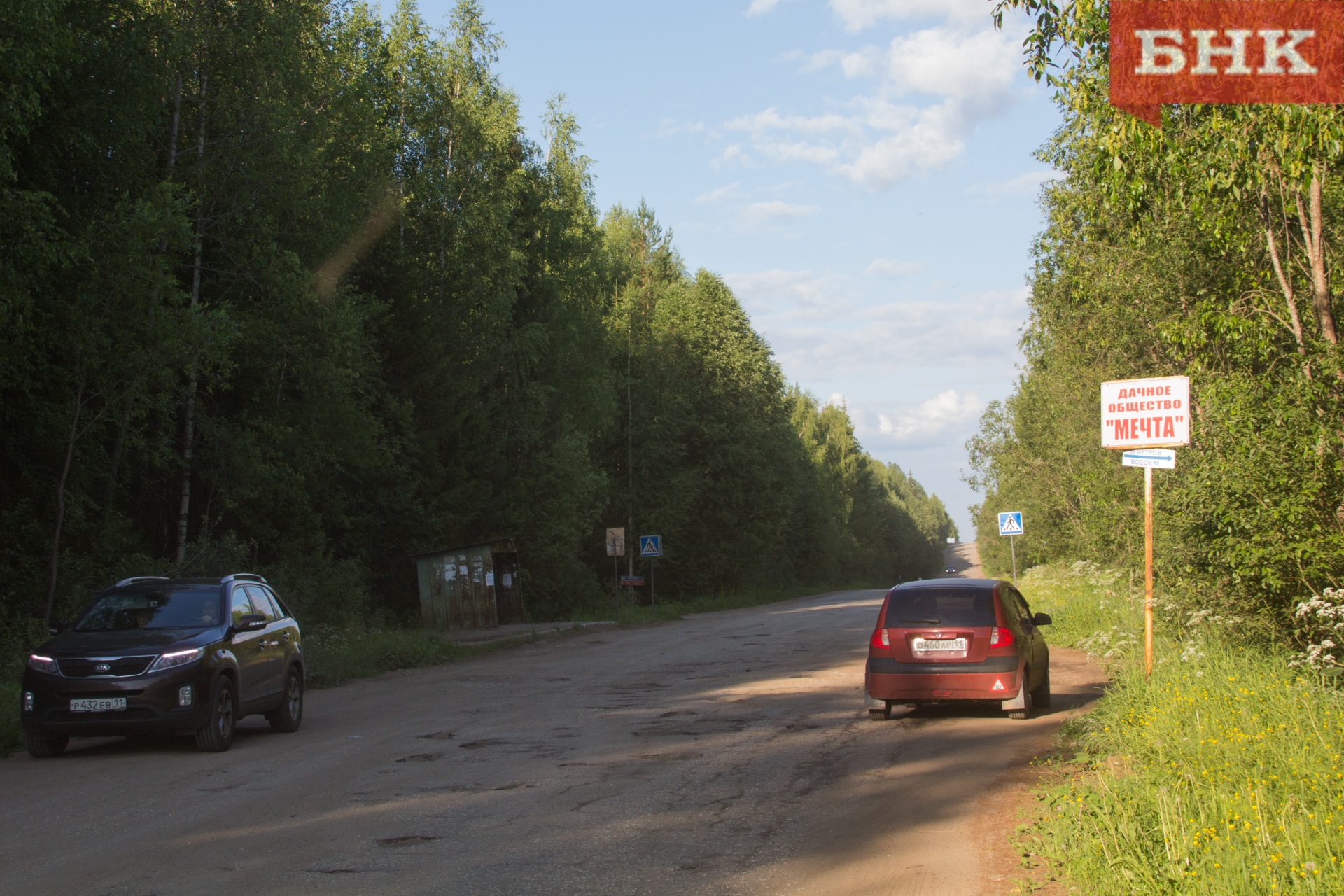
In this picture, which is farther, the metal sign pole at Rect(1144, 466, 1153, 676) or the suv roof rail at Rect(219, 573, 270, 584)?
the suv roof rail at Rect(219, 573, 270, 584)

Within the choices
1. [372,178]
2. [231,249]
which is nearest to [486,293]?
[372,178]

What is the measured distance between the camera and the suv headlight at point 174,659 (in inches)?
432

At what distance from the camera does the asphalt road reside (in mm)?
6410

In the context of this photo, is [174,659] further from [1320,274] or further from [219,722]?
[1320,274]

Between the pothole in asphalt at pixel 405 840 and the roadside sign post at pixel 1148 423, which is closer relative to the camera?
the pothole in asphalt at pixel 405 840

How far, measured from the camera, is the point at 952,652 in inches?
491

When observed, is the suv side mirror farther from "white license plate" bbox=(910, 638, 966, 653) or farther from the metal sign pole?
the metal sign pole

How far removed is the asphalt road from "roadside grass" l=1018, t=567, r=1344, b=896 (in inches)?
22.3

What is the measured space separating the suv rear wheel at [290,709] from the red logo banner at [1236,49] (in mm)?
10736

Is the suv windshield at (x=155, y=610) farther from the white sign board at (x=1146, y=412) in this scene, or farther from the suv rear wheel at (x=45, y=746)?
the white sign board at (x=1146, y=412)

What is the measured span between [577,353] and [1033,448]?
60.8 feet

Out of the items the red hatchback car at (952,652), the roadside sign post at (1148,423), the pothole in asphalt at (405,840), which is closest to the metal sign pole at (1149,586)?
the roadside sign post at (1148,423)

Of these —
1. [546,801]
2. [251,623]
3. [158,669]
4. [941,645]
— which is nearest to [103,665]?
[158,669]

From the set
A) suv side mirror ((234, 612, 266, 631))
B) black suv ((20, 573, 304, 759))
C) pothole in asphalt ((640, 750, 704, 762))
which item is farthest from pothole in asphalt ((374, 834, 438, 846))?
suv side mirror ((234, 612, 266, 631))
